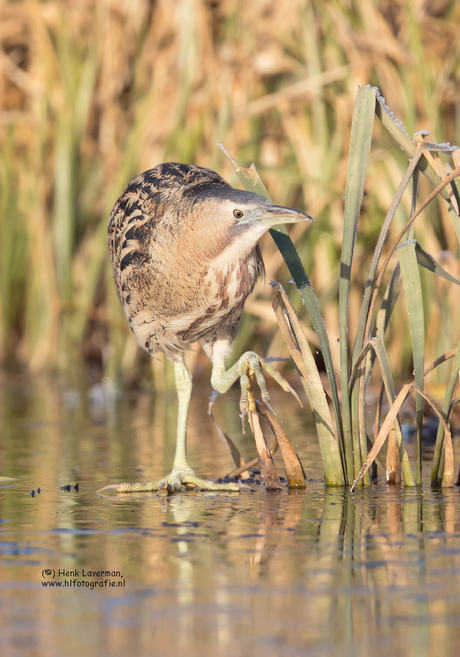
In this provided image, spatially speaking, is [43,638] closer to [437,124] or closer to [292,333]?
[292,333]

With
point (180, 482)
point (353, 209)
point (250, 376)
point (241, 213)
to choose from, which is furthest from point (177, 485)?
point (353, 209)

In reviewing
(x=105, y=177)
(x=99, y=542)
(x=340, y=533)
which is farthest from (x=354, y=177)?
(x=105, y=177)

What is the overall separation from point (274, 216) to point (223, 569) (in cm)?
156

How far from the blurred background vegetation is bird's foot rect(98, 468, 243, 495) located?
2668 mm

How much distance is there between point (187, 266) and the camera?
4223mm

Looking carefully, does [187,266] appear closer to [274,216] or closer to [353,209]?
[274,216]

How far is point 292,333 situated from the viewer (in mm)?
3957

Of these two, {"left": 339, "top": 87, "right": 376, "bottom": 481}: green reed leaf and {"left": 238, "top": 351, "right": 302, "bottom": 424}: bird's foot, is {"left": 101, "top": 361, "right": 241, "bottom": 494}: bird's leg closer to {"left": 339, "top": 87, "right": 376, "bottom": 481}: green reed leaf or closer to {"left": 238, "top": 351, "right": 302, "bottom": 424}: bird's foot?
{"left": 238, "top": 351, "right": 302, "bottom": 424}: bird's foot

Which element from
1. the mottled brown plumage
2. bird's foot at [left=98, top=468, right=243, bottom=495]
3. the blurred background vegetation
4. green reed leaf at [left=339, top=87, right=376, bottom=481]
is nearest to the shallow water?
bird's foot at [left=98, top=468, right=243, bottom=495]

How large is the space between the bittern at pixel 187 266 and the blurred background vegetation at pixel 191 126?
2091 mm

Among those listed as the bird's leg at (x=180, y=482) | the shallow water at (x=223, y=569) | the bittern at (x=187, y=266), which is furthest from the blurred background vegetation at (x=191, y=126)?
the shallow water at (x=223, y=569)

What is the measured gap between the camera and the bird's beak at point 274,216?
3734 mm

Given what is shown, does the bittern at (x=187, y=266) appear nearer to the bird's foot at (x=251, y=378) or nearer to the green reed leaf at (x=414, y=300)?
the bird's foot at (x=251, y=378)

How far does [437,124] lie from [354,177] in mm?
3416
